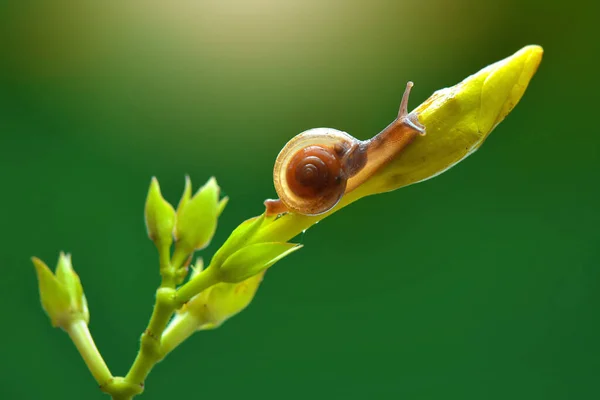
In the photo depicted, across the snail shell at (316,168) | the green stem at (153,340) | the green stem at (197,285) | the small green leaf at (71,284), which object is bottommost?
the green stem at (153,340)

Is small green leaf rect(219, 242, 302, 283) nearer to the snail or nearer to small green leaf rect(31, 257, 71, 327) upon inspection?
the snail

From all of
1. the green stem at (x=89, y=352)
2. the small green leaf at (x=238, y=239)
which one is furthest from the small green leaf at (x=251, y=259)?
the green stem at (x=89, y=352)

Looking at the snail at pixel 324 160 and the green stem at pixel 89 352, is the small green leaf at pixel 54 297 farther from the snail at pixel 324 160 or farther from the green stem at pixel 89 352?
the snail at pixel 324 160

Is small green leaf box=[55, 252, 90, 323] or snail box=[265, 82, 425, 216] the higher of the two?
snail box=[265, 82, 425, 216]

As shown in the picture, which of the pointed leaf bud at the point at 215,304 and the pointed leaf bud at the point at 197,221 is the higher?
the pointed leaf bud at the point at 197,221

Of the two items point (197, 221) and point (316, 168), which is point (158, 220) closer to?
point (197, 221)

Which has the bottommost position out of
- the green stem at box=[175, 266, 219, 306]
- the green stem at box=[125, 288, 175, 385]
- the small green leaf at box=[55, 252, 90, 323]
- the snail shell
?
the green stem at box=[125, 288, 175, 385]

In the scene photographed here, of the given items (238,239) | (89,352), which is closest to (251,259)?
(238,239)

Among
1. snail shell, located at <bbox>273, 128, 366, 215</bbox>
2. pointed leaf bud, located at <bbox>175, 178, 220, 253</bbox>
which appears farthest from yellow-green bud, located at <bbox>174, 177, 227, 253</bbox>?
snail shell, located at <bbox>273, 128, 366, 215</bbox>
